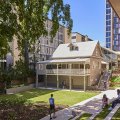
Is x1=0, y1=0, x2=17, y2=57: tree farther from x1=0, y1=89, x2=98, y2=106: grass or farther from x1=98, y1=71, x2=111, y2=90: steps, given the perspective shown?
x1=98, y1=71, x2=111, y2=90: steps

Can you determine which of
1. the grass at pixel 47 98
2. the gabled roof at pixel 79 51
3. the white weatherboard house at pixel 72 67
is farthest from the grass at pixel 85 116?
the gabled roof at pixel 79 51

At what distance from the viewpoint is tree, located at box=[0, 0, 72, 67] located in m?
11.8

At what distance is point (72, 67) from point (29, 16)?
34003 mm

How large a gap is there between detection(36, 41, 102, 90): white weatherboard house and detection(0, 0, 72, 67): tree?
91.1ft

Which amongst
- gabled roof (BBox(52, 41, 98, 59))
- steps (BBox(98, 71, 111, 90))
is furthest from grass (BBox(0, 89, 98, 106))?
gabled roof (BBox(52, 41, 98, 59))

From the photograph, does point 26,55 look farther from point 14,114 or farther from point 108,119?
point 108,119

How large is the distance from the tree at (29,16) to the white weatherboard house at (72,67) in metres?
27.8

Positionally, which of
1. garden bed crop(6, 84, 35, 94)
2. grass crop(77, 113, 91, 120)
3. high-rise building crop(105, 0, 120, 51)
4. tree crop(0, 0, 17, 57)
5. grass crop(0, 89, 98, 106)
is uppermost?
high-rise building crop(105, 0, 120, 51)

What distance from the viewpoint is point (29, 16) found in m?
12.0

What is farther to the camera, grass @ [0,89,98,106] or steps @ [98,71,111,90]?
steps @ [98,71,111,90]

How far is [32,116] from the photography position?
758 inches

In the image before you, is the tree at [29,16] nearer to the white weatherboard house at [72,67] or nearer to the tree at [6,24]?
the tree at [6,24]

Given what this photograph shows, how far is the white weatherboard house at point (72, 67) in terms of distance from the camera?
42.0 meters

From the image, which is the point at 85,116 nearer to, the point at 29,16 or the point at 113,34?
the point at 29,16
